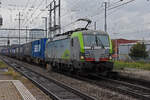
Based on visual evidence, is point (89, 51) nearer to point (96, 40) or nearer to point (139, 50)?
point (96, 40)

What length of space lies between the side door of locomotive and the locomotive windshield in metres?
0.58

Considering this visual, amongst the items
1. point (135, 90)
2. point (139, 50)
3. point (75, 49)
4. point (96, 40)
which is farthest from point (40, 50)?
point (139, 50)

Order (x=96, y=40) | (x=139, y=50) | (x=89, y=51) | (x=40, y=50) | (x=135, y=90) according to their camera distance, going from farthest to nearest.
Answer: (x=139, y=50)
(x=40, y=50)
(x=96, y=40)
(x=89, y=51)
(x=135, y=90)

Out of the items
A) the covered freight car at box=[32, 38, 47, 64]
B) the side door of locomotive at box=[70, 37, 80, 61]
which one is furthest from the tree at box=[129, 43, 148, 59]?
the side door of locomotive at box=[70, 37, 80, 61]

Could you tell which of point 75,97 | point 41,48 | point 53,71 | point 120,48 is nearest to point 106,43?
A: point 75,97

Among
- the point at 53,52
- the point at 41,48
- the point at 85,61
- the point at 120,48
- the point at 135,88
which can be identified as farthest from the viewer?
the point at 120,48

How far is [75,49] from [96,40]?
60.5 inches

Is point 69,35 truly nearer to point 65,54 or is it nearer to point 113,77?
point 65,54

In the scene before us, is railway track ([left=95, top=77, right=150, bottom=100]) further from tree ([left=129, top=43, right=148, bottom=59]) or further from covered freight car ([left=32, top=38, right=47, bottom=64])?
tree ([left=129, top=43, right=148, bottom=59])

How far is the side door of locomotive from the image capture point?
16.7 meters

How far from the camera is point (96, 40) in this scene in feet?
55.6

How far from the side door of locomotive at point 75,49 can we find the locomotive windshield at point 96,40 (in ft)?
1.91

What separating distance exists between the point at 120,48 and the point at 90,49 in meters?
43.6

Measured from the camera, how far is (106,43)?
17.0 meters
